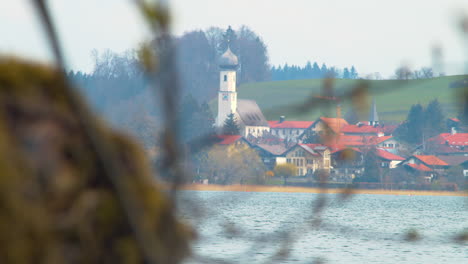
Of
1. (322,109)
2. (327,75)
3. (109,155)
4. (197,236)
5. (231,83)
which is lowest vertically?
(197,236)

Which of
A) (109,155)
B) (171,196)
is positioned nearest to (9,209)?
(109,155)

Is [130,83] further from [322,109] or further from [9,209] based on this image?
[9,209]

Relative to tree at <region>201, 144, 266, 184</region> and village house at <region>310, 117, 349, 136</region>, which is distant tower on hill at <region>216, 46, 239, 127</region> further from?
village house at <region>310, 117, 349, 136</region>

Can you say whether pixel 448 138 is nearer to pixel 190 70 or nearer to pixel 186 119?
pixel 190 70

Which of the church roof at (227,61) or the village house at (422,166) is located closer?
the village house at (422,166)

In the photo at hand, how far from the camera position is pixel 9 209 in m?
0.97

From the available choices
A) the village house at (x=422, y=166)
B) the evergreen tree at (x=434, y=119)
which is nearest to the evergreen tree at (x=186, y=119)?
the evergreen tree at (x=434, y=119)

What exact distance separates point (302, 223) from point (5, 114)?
857mm

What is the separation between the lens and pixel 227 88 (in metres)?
159

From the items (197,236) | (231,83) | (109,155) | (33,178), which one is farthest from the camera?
(231,83)

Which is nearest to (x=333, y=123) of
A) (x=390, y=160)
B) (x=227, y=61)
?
(x=390, y=160)

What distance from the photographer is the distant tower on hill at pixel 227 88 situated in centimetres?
15460

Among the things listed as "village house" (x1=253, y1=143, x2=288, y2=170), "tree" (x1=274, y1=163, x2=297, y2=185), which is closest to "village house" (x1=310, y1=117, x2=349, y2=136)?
"village house" (x1=253, y1=143, x2=288, y2=170)

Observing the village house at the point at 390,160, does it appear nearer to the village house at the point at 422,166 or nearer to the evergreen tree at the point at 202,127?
the village house at the point at 422,166
